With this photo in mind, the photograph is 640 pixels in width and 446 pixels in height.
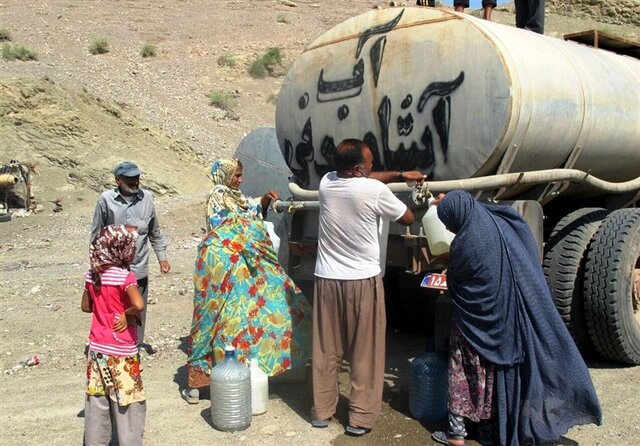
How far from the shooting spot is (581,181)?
4457mm

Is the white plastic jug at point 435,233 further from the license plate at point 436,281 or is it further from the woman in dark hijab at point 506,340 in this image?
the woman in dark hijab at point 506,340

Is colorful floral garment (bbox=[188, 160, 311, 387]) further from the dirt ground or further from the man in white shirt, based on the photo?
the man in white shirt

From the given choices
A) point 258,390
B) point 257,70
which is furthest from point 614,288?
point 257,70

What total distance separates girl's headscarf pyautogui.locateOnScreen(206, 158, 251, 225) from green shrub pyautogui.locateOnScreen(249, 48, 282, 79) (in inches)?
975

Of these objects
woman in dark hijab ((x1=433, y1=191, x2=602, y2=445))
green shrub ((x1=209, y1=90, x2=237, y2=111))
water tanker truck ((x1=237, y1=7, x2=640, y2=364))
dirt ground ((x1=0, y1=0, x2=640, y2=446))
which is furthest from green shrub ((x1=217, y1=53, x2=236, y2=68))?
woman in dark hijab ((x1=433, y1=191, x2=602, y2=445))

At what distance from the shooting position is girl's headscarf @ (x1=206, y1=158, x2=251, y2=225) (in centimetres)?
434

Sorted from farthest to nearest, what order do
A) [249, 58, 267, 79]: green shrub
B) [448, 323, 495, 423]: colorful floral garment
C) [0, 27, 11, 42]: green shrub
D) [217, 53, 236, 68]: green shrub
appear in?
1. [217, 53, 236, 68]: green shrub
2. [249, 58, 267, 79]: green shrub
3. [0, 27, 11, 42]: green shrub
4. [448, 323, 495, 423]: colorful floral garment

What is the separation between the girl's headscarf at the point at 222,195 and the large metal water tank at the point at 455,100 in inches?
29.1

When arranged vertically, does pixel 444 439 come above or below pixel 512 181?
below

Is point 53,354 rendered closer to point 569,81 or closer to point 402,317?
point 402,317

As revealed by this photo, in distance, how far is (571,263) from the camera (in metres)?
4.60

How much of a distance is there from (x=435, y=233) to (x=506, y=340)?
75 cm

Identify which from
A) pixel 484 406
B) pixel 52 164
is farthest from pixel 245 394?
pixel 52 164

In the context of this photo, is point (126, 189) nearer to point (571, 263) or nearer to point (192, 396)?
point (192, 396)
